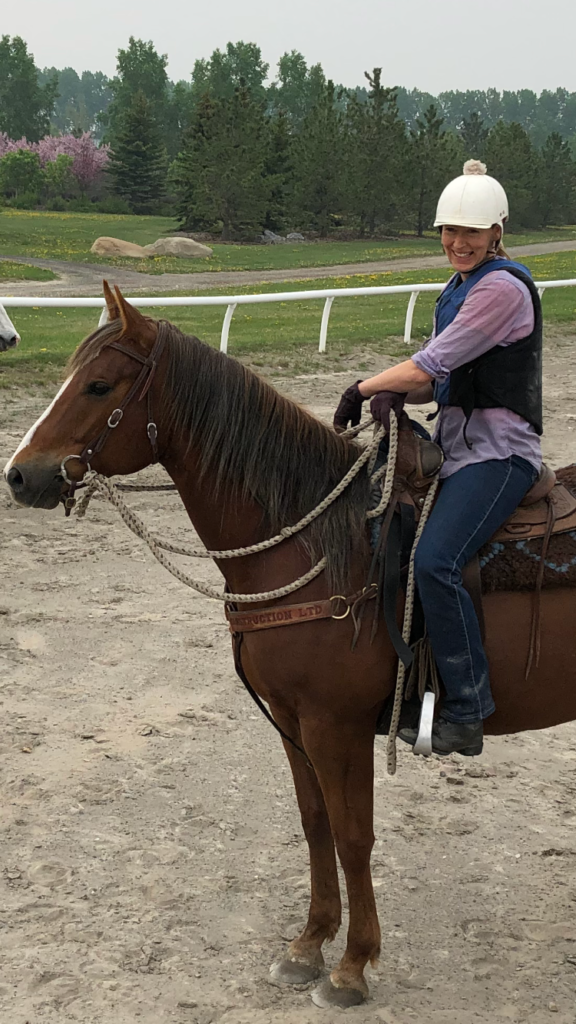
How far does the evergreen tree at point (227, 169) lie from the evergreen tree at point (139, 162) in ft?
34.7

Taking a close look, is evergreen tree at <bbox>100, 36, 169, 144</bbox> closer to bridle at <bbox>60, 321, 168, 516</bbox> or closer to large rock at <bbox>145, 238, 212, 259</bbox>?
large rock at <bbox>145, 238, 212, 259</bbox>

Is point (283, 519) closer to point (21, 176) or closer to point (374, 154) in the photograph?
point (374, 154)

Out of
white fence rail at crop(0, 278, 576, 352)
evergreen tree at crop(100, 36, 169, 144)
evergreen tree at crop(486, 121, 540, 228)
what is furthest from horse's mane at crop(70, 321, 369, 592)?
evergreen tree at crop(100, 36, 169, 144)

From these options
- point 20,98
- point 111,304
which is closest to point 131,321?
point 111,304

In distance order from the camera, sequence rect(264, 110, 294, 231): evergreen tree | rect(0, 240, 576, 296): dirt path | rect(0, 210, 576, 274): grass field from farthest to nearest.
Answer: rect(264, 110, 294, 231): evergreen tree
rect(0, 210, 576, 274): grass field
rect(0, 240, 576, 296): dirt path

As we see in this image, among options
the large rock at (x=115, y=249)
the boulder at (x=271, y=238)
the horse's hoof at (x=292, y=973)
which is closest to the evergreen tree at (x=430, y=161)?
the boulder at (x=271, y=238)

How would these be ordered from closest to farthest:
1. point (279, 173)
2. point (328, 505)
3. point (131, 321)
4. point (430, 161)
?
1. point (131, 321)
2. point (328, 505)
3. point (430, 161)
4. point (279, 173)

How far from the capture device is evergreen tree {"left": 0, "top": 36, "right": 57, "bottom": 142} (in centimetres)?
8300

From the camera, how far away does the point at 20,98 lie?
8431cm

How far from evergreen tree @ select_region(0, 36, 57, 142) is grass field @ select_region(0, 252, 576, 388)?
69.0 m

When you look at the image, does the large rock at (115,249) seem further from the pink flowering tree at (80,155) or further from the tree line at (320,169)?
the pink flowering tree at (80,155)

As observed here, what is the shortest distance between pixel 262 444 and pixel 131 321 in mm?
571

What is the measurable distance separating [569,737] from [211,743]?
191cm

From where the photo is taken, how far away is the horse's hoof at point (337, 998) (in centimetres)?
321
